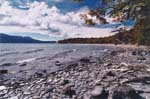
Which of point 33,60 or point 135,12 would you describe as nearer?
point 135,12

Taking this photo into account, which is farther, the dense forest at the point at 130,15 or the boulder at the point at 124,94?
the boulder at the point at 124,94

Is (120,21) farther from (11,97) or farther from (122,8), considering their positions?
(11,97)

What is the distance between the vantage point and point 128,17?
8.17 metres

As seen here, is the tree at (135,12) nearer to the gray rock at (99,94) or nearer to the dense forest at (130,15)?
the dense forest at (130,15)

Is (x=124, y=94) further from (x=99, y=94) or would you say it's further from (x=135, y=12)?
(x=135, y=12)

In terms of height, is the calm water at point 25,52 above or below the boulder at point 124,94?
below

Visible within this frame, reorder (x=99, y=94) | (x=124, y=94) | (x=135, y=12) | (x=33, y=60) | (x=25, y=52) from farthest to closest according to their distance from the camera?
(x=25, y=52), (x=33, y=60), (x=99, y=94), (x=124, y=94), (x=135, y=12)

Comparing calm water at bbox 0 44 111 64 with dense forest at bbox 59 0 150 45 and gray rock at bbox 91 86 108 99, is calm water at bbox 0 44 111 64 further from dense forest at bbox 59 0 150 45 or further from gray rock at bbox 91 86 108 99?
dense forest at bbox 59 0 150 45

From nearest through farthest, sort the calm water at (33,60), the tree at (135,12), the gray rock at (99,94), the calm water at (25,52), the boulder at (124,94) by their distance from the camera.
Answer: the tree at (135,12)
the boulder at (124,94)
the gray rock at (99,94)
the calm water at (33,60)
the calm water at (25,52)

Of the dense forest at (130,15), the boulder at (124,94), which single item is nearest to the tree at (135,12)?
the dense forest at (130,15)

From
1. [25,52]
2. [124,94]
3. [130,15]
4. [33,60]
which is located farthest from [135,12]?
[25,52]

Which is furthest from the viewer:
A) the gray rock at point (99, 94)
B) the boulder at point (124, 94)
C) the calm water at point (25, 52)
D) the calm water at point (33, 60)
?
the calm water at point (25, 52)

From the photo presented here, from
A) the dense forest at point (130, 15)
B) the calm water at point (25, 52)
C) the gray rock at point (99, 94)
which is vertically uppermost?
the dense forest at point (130, 15)

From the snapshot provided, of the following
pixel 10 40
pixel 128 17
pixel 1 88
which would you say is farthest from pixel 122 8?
pixel 10 40
